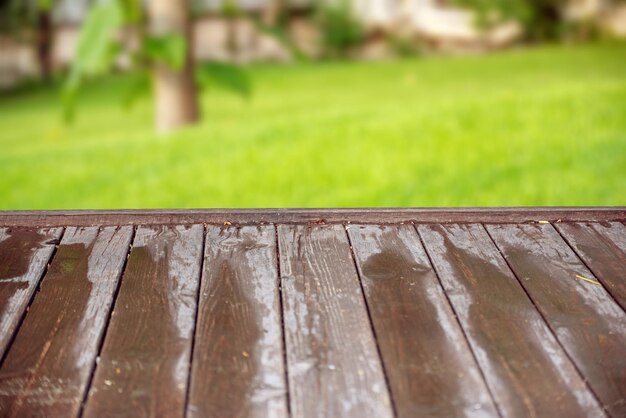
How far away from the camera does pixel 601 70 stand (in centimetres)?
1116

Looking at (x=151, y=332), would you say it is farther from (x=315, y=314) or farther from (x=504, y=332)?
(x=504, y=332)

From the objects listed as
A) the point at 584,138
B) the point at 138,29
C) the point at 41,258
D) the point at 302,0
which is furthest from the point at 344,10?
the point at 41,258

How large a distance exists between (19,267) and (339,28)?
14.3 m

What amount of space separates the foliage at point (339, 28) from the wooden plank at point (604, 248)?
45.5 feet

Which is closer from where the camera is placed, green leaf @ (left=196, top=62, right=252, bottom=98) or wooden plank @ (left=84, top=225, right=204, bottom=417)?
wooden plank @ (left=84, top=225, right=204, bottom=417)

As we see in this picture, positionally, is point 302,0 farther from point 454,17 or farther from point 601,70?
point 601,70

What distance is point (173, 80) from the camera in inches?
316

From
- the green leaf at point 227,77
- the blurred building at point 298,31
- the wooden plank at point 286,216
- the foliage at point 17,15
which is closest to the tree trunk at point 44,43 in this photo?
the foliage at point 17,15

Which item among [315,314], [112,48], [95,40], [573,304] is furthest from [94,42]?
[573,304]

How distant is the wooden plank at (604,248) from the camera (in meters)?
2.17

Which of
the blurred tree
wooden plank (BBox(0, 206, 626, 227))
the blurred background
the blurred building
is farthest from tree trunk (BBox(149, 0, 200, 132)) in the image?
the blurred tree

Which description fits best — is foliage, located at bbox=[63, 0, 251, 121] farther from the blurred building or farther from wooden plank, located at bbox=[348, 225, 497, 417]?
the blurred building

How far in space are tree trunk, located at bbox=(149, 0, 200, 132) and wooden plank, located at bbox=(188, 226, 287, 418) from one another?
18.1 ft

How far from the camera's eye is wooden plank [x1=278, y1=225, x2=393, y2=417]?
5.35 ft
